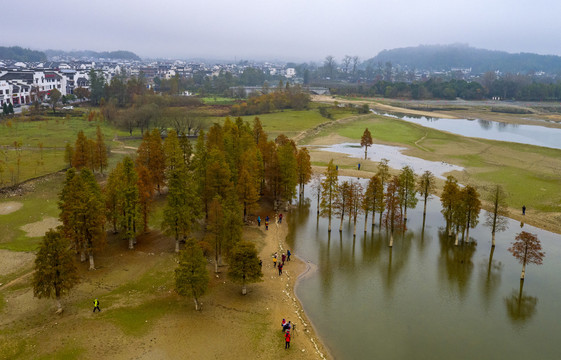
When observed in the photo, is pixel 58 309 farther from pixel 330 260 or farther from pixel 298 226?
pixel 298 226

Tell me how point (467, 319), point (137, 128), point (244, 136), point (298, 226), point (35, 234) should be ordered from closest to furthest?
1. point (467, 319)
2. point (35, 234)
3. point (298, 226)
4. point (244, 136)
5. point (137, 128)

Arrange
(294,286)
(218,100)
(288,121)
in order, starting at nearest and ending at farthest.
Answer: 1. (294,286)
2. (288,121)
3. (218,100)

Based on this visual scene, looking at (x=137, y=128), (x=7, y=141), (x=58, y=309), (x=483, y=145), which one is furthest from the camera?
(x=137, y=128)

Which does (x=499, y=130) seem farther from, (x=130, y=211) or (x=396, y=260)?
(x=130, y=211)

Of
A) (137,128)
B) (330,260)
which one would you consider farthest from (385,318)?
(137,128)

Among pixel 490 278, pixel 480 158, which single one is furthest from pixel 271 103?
pixel 490 278

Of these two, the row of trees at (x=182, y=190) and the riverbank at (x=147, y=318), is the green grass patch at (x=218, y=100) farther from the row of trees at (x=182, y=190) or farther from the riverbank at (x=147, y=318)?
the riverbank at (x=147, y=318)

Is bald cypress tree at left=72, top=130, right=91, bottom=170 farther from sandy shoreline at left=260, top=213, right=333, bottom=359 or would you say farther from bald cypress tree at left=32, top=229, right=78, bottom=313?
bald cypress tree at left=32, top=229, right=78, bottom=313
